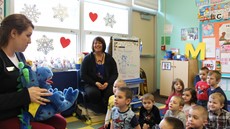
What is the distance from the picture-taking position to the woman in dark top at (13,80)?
101cm

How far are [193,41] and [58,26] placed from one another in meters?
2.65

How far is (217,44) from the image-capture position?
3613 mm

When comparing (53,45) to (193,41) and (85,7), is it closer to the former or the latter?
(85,7)

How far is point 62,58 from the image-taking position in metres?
3.11

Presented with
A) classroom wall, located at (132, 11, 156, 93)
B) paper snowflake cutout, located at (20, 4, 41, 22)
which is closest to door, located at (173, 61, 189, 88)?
classroom wall, located at (132, 11, 156, 93)

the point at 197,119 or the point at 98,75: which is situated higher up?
the point at 98,75

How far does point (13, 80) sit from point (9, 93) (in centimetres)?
8

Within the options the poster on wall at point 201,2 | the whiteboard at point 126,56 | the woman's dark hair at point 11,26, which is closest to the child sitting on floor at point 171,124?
the woman's dark hair at point 11,26

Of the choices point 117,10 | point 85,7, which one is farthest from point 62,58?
point 117,10

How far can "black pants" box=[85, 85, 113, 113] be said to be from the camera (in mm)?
2480

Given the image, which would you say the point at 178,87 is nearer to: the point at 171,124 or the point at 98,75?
the point at 98,75

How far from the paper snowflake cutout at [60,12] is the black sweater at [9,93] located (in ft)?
6.71

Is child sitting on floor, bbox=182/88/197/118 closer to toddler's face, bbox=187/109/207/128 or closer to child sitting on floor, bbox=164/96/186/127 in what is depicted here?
child sitting on floor, bbox=164/96/186/127

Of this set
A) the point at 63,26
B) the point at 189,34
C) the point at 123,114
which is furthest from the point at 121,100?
the point at 189,34
